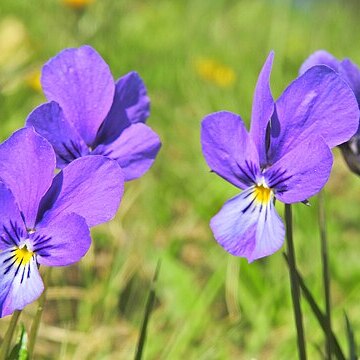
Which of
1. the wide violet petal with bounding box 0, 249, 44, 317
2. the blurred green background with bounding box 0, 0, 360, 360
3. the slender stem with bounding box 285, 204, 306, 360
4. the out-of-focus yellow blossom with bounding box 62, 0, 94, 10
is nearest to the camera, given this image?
the wide violet petal with bounding box 0, 249, 44, 317

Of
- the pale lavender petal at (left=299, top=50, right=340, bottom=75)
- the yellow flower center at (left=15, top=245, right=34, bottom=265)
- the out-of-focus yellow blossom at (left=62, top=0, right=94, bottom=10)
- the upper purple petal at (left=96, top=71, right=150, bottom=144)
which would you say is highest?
the out-of-focus yellow blossom at (left=62, top=0, right=94, bottom=10)

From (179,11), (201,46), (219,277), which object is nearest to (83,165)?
(219,277)

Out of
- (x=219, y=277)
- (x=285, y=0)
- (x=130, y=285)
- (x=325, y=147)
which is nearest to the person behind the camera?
(x=325, y=147)

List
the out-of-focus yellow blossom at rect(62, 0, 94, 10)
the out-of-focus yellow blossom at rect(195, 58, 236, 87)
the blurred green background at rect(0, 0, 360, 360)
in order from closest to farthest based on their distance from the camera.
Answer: the blurred green background at rect(0, 0, 360, 360) → the out-of-focus yellow blossom at rect(195, 58, 236, 87) → the out-of-focus yellow blossom at rect(62, 0, 94, 10)

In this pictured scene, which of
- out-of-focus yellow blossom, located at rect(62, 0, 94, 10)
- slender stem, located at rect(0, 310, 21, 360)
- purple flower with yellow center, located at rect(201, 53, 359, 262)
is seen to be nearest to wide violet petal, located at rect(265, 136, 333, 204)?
purple flower with yellow center, located at rect(201, 53, 359, 262)

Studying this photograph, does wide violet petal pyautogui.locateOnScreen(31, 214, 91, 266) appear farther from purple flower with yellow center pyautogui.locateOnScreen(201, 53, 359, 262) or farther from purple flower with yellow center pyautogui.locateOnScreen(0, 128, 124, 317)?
purple flower with yellow center pyautogui.locateOnScreen(201, 53, 359, 262)

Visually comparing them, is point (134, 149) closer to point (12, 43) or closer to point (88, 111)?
point (88, 111)

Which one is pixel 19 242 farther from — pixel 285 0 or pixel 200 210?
pixel 285 0
